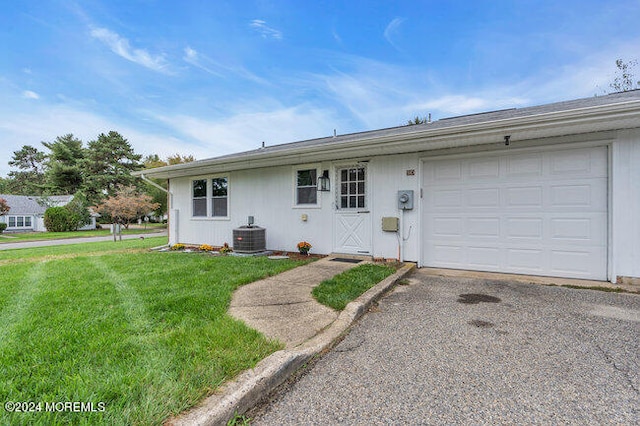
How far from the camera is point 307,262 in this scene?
6.03 metres

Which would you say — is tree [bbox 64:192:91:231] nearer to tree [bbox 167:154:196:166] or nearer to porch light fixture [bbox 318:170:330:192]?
tree [bbox 167:154:196:166]

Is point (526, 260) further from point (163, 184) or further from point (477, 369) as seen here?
point (163, 184)

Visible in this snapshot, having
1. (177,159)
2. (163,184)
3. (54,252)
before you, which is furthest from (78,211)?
(54,252)

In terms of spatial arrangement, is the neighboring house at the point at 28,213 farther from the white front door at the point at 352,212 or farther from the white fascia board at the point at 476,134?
the white front door at the point at 352,212

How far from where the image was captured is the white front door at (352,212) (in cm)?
641

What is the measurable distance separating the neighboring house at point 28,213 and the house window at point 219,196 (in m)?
27.1

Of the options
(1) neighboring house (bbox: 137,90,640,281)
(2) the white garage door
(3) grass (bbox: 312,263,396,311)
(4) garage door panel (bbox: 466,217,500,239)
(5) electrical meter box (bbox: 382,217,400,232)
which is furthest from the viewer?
(5) electrical meter box (bbox: 382,217,400,232)

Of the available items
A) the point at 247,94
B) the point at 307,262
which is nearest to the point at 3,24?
the point at 247,94

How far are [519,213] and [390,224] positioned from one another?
7.35 feet

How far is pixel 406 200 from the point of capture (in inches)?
228

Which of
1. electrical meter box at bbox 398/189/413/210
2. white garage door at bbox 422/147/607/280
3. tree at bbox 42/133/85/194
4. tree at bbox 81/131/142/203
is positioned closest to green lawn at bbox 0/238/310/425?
electrical meter box at bbox 398/189/413/210

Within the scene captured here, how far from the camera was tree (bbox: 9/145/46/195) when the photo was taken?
1645 inches

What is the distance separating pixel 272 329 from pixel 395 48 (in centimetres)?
1042

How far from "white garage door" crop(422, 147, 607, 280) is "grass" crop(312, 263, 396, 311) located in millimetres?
1488
